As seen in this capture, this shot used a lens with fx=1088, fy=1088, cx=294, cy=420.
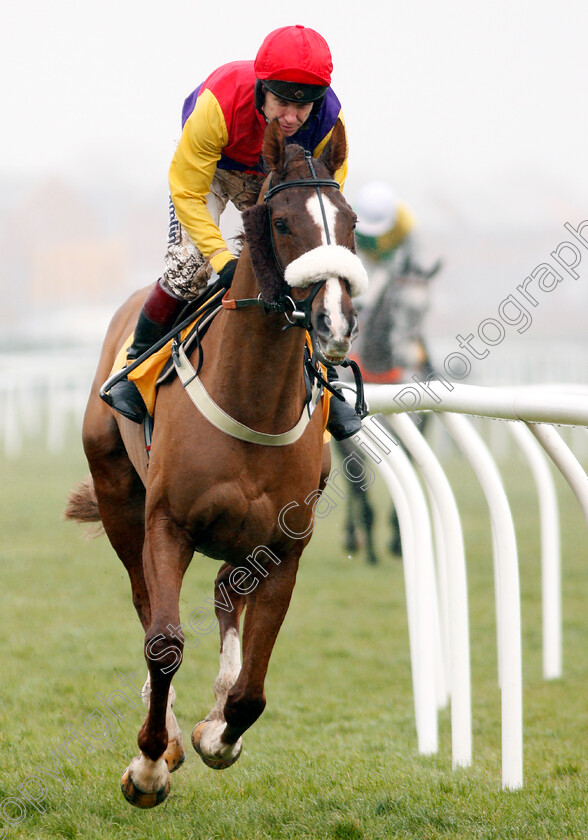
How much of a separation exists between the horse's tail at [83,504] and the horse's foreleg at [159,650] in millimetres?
1437

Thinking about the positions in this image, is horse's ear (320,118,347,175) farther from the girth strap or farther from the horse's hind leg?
the horse's hind leg

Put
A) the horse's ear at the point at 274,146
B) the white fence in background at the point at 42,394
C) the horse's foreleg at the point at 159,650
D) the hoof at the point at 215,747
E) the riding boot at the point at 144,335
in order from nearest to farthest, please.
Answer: the horse's ear at the point at 274,146 < the horse's foreleg at the point at 159,650 < the hoof at the point at 215,747 < the riding boot at the point at 144,335 < the white fence in background at the point at 42,394

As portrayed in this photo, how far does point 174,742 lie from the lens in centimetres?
350

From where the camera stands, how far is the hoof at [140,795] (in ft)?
10.6

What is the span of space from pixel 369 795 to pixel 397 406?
1.34 meters

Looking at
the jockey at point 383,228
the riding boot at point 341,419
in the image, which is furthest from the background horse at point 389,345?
the riding boot at point 341,419

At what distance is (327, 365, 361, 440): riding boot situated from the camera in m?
3.63

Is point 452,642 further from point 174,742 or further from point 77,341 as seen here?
point 77,341

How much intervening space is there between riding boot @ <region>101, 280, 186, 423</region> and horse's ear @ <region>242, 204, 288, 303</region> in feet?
2.54

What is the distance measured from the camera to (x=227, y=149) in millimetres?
3314

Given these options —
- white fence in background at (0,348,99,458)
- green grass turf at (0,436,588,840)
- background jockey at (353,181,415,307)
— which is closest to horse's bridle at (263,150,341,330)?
green grass turf at (0,436,588,840)

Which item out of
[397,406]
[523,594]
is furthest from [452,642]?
[523,594]

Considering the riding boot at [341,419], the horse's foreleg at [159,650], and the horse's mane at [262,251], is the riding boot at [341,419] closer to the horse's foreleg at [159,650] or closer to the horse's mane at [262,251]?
the horse's foreleg at [159,650]

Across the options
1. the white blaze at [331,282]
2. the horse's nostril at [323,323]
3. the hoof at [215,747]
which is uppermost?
the white blaze at [331,282]
